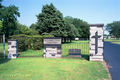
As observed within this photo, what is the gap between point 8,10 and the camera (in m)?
34.9

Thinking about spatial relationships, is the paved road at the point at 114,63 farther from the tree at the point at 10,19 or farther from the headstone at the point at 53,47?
the tree at the point at 10,19

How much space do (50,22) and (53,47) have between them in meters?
15.5

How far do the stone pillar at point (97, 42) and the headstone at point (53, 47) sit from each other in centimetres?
248

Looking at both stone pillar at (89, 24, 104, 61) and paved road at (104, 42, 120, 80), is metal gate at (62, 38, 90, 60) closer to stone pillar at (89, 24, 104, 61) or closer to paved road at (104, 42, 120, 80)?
stone pillar at (89, 24, 104, 61)

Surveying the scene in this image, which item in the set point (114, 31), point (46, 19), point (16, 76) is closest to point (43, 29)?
point (46, 19)

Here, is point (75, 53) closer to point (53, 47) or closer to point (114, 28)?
point (53, 47)

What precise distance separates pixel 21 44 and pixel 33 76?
312 inches

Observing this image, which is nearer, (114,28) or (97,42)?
(97,42)

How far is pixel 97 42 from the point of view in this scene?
7.29 metres

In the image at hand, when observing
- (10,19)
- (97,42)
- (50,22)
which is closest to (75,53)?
(97,42)

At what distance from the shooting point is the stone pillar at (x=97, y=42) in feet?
23.8

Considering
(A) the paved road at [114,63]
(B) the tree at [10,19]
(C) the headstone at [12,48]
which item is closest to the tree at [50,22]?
(A) the paved road at [114,63]

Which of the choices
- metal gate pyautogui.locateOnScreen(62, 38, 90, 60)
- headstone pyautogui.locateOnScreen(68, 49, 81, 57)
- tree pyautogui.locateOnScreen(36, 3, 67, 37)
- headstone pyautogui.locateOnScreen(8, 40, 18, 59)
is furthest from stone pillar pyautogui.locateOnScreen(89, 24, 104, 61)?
tree pyautogui.locateOnScreen(36, 3, 67, 37)

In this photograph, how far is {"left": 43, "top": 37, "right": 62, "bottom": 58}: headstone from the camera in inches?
336
